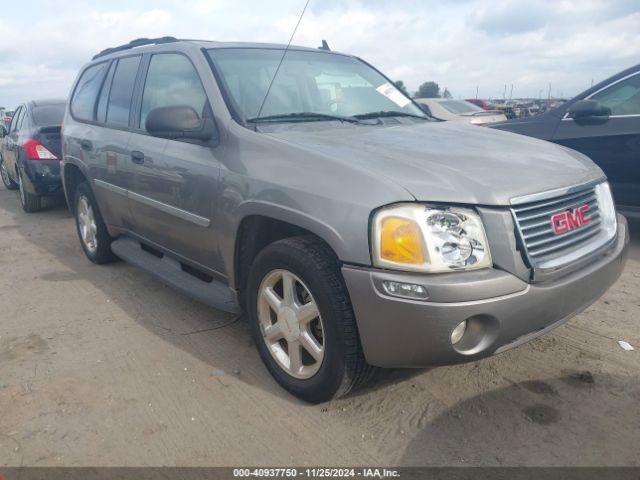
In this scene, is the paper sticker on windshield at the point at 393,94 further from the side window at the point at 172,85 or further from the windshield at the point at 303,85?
the side window at the point at 172,85

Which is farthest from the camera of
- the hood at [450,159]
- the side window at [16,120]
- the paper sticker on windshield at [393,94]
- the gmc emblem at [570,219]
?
the side window at [16,120]

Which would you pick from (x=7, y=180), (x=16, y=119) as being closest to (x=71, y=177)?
(x=16, y=119)

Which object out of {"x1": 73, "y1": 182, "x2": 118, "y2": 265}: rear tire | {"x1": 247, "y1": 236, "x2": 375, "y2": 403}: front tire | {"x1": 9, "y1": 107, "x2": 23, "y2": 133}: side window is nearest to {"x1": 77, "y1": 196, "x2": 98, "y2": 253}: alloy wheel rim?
{"x1": 73, "y1": 182, "x2": 118, "y2": 265}: rear tire

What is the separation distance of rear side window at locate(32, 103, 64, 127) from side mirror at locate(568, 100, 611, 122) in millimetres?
6527

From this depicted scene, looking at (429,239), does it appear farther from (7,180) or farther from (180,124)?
(7,180)

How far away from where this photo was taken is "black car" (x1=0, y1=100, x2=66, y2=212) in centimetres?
724

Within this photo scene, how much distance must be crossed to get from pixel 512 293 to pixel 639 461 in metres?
0.87

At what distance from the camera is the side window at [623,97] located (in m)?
4.79

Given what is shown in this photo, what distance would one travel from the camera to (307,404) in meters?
2.67

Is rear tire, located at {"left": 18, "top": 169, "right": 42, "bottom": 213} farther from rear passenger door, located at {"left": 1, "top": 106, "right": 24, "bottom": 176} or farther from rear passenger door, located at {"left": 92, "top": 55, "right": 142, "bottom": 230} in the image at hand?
rear passenger door, located at {"left": 92, "top": 55, "right": 142, "bottom": 230}

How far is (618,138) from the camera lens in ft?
15.7

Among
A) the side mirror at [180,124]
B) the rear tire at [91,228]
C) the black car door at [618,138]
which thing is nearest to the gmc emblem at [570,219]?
the side mirror at [180,124]

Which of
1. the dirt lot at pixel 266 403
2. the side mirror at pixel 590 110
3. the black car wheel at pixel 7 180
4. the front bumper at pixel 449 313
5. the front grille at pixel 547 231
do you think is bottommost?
the dirt lot at pixel 266 403

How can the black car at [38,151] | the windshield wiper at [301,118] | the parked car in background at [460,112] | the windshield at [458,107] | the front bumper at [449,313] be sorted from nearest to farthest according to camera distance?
the front bumper at [449,313] → the windshield wiper at [301,118] → the black car at [38,151] → the parked car in background at [460,112] → the windshield at [458,107]
